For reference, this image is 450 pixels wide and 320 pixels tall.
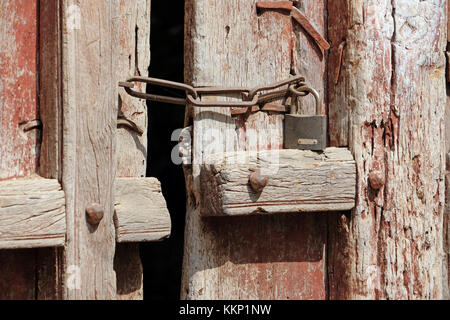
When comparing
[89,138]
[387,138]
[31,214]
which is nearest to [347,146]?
[387,138]

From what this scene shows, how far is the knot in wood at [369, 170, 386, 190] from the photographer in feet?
5.59

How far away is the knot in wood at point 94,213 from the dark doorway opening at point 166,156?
192 cm

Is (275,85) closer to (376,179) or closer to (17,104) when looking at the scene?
(376,179)

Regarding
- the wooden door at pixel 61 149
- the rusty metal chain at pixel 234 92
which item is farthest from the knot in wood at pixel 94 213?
the rusty metal chain at pixel 234 92

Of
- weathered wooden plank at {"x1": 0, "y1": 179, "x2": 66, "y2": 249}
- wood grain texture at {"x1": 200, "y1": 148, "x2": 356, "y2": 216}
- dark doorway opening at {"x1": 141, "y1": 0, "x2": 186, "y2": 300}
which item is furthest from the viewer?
dark doorway opening at {"x1": 141, "y1": 0, "x2": 186, "y2": 300}

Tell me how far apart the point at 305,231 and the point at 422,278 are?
0.32 metres

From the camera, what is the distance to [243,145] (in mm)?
1688

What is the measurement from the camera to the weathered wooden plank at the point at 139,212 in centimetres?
160

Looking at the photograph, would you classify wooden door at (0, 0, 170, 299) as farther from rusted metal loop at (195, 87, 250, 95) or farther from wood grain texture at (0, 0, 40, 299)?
rusted metal loop at (195, 87, 250, 95)

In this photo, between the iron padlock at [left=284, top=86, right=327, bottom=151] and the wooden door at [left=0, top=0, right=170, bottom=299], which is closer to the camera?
the wooden door at [left=0, top=0, right=170, bottom=299]

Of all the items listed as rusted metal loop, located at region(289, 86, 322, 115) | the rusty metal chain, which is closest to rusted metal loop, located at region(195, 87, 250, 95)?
the rusty metal chain

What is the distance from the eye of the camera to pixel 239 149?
1.68 meters

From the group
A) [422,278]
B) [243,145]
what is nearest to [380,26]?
[243,145]

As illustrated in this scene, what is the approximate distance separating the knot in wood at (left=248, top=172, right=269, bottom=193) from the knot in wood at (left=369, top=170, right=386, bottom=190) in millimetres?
291
